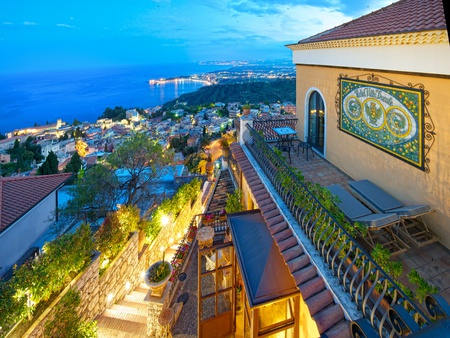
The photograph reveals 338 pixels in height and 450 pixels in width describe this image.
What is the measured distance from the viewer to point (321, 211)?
4.25 metres

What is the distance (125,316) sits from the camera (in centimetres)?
794

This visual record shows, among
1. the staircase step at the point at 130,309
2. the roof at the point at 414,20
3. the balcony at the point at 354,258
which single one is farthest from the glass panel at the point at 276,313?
the roof at the point at 414,20

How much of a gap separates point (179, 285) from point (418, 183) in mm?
7634

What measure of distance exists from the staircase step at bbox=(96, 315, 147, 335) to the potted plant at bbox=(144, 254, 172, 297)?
1.17 meters

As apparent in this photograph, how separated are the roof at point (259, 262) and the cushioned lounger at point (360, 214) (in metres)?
1.71

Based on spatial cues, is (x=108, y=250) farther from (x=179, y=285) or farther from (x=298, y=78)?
(x=298, y=78)

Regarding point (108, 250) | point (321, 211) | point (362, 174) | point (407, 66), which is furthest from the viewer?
point (108, 250)

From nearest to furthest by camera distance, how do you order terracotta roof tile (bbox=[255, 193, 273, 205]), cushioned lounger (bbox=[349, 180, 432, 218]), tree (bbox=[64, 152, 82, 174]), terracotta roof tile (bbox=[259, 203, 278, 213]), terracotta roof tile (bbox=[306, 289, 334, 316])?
1. terracotta roof tile (bbox=[306, 289, 334, 316])
2. cushioned lounger (bbox=[349, 180, 432, 218])
3. terracotta roof tile (bbox=[259, 203, 278, 213])
4. terracotta roof tile (bbox=[255, 193, 273, 205])
5. tree (bbox=[64, 152, 82, 174])

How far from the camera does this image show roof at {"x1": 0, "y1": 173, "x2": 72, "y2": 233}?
9922 millimetres

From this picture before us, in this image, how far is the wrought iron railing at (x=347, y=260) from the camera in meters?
2.57

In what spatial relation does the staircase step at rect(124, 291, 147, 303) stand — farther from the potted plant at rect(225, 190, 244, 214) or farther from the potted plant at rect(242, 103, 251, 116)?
the potted plant at rect(242, 103, 251, 116)

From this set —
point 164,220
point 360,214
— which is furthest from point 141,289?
point 360,214

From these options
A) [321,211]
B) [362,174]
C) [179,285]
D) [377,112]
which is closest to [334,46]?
[377,112]

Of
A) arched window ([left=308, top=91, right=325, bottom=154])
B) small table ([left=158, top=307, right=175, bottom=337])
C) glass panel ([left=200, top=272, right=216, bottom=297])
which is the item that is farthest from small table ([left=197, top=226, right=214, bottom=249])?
arched window ([left=308, top=91, right=325, bottom=154])
